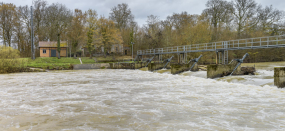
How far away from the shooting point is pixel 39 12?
158 ft

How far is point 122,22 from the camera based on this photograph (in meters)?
55.9

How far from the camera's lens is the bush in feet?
88.2

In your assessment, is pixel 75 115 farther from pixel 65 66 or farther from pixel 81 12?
pixel 81 12

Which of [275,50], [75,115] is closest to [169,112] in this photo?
[75,115]

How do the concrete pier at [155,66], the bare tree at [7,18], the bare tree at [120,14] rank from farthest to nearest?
the bare tree at [120,14] < the bare tree at [7,18] < the concrete pier at [155,66]

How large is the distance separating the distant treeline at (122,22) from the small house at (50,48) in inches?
77.3

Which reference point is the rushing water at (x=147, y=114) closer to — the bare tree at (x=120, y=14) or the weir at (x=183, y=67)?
the weir at (x=183, y=67)

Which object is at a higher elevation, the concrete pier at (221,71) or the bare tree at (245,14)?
the bare tree at (245,14)

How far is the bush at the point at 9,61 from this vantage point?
26888mm

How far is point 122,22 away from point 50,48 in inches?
782

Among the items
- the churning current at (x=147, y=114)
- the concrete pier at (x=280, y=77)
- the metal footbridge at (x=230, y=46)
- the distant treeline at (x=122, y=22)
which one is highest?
the distant treeline at (x=122, y=22)

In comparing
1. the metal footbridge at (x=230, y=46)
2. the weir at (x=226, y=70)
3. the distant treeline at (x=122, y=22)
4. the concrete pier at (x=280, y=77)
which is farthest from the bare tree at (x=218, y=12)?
the concrete pier at (x=280, y=77)

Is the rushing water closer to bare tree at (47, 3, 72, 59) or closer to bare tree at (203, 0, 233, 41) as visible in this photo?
bare tree at (203, 0, 233, 41)

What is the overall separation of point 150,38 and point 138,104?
45.0m
